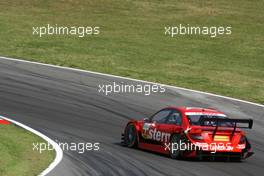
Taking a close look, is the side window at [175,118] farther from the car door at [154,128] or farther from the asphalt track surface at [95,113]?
the asphalt track surface at [95,113]

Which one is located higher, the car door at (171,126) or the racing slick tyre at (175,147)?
the car door at (171,126)

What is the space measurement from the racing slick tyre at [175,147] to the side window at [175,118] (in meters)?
0.39

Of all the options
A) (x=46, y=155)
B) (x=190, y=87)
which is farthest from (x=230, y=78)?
(x=46, y=155)

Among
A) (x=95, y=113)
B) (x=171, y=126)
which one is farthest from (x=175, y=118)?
(x=95, y=113)

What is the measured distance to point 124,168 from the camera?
14156 millimetres

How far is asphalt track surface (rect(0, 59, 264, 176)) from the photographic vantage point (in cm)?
1446

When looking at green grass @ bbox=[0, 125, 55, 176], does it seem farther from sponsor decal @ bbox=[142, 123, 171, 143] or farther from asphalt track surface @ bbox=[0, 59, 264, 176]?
sponsor decal @ bbox=[142, 123, 171, 143]

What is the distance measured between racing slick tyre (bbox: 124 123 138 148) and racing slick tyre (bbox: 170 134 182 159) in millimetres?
1675

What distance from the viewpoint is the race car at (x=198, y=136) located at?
1562cm

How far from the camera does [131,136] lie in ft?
58.4

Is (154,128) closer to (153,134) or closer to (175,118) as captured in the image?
(153,134)

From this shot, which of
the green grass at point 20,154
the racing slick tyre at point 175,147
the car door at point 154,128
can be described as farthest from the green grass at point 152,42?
the green grass at point 20,154

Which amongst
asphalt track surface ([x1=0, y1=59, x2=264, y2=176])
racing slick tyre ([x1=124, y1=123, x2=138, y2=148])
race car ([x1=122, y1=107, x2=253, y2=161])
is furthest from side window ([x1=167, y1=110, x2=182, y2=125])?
racing slick tyre ([x1=124, y1=123, x2=138, y2=148])

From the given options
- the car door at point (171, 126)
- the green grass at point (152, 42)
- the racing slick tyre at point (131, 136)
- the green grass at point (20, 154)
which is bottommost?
the racing slick tyre at point (131, 136)
